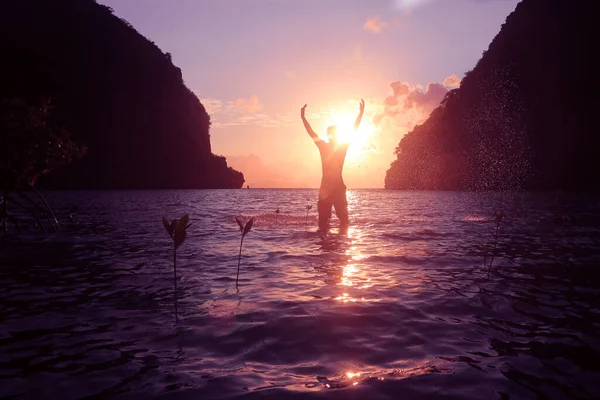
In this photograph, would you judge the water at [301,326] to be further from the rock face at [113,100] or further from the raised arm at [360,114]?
the rock face at [113,100]

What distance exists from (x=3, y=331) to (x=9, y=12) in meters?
96.5

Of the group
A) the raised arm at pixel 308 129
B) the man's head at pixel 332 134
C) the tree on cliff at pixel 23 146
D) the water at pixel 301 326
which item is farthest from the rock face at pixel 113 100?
the water at pixel 301 326

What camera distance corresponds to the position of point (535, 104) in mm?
72562

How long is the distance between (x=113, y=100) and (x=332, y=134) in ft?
281

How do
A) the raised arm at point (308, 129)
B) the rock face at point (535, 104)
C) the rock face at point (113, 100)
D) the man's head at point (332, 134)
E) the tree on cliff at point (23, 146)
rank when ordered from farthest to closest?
the rock face at point (113, 100), the rock face at point (535, 104), the man's head at point (332, 134), the raised arm at point (308, 129), the tree on cliff at point (23, 146)

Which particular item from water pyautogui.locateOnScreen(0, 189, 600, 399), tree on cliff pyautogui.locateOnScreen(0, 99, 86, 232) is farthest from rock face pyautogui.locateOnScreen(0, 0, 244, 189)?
water pyautogui.locateOnScreen(0, 189, 600, 399)

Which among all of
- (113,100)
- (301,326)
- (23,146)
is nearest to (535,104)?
(23,146)

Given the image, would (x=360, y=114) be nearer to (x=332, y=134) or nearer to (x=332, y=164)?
(x=332, y=134)

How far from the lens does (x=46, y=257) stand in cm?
884

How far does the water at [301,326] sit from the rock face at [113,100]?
75.0 m

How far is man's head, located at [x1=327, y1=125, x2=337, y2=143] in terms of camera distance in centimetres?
1267

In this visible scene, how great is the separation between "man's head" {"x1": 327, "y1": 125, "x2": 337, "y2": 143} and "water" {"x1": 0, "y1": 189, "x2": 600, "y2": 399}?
478 cm

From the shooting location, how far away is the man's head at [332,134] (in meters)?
12.7

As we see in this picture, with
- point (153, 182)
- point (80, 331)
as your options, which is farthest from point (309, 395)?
point (153, 182)
